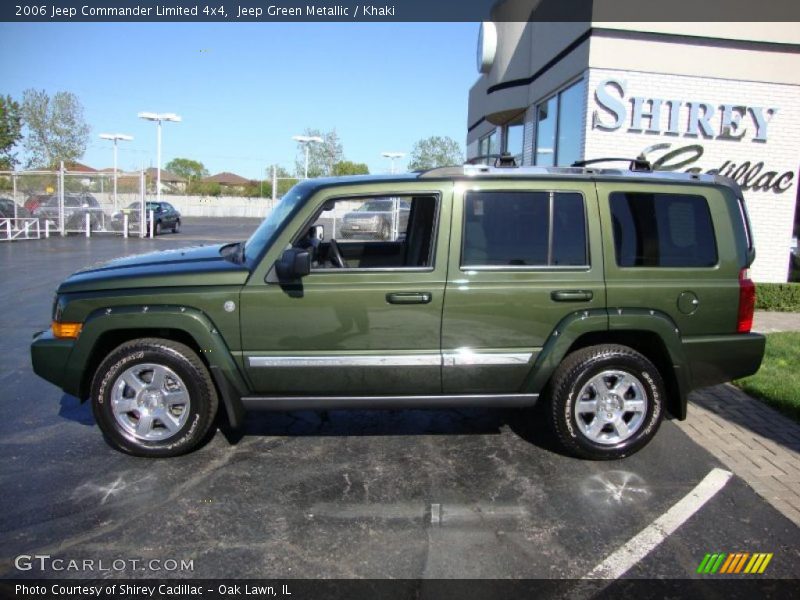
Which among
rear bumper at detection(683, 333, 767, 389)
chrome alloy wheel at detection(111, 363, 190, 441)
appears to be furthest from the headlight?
rear bumper at detection(683, 333, 767, 389)

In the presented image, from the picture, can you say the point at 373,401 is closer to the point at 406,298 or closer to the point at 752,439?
the point at 406,298

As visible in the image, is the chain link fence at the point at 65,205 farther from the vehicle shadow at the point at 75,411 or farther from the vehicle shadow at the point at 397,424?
the vehicle shadow at the point at 397,424

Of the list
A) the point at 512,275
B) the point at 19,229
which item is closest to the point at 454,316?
the point at 512,275

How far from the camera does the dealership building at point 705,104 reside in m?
10.3

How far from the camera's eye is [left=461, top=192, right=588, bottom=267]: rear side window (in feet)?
13.6

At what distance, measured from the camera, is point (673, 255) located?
429cm

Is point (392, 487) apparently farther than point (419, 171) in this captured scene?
No

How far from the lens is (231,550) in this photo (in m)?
3.12

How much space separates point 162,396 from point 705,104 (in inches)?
399

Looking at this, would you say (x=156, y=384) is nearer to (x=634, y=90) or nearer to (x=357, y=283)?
(x=357, y=283)

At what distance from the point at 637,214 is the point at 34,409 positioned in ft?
16.3

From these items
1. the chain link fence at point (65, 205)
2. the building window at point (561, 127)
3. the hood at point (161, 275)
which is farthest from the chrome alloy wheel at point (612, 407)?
the chain link fence at point (65, 205)

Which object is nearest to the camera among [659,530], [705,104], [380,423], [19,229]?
[659,530]

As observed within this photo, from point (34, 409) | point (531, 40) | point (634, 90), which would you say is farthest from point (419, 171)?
point (531, 40)
